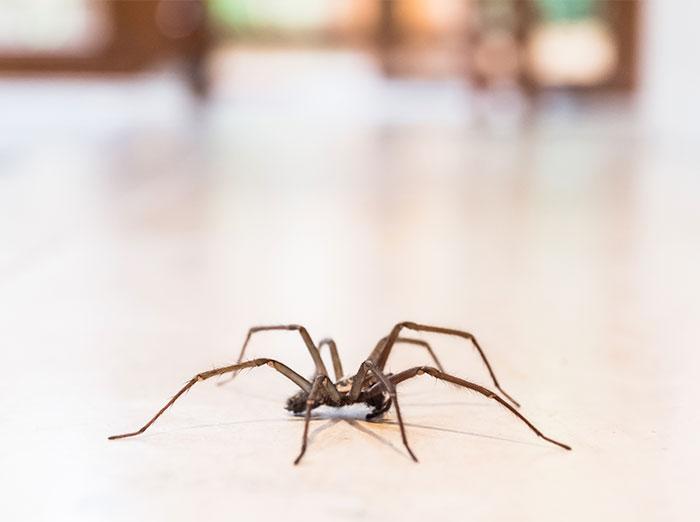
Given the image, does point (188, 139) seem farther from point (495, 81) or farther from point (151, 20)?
point (151, 20)

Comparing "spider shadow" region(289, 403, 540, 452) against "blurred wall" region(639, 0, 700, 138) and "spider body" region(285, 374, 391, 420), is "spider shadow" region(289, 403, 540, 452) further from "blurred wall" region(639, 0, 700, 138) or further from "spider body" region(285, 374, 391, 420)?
"blurred wall" region(639, 0, 700, 138)

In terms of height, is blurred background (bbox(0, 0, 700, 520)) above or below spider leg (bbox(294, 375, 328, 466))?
below

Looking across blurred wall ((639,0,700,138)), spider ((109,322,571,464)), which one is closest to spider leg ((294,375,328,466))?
spider ((109,322,571,464))

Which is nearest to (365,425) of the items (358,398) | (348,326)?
(358,398)

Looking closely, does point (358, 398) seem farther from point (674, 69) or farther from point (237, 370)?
point (674, 69)

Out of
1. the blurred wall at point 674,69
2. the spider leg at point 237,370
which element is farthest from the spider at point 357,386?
the blurred wall at point 674,69

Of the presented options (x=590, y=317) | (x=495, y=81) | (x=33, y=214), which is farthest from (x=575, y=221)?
(x=495, y=81)

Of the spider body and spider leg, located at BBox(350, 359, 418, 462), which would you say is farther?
the spider body
